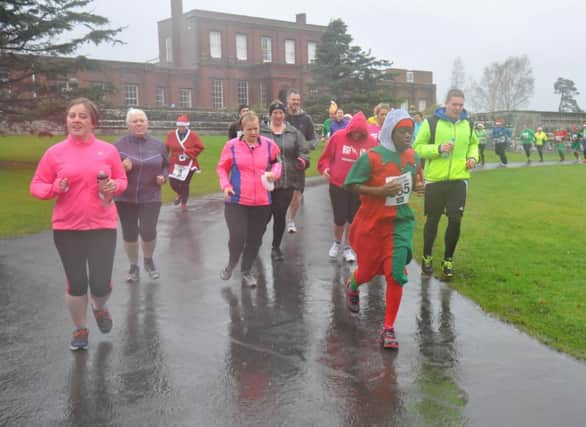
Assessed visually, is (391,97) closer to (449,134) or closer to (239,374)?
(449,134)

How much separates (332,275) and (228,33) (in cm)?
5548

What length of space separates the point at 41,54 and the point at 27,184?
19.2ft

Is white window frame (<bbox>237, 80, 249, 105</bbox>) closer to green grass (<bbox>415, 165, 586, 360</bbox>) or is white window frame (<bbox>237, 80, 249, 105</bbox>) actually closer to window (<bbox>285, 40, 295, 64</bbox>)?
window (<bbox>285, 40, 295, 64</bbox>)

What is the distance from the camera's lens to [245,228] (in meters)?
7.02

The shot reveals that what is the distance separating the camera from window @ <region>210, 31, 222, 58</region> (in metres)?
58.4

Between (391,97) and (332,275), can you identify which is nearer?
(332,275)

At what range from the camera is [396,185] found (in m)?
5.07

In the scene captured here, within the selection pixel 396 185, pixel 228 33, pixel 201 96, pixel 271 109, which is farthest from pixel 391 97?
pixel 396 185

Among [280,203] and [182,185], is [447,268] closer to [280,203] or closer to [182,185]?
[280,203]

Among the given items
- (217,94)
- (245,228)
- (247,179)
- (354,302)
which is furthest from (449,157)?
(217,94)

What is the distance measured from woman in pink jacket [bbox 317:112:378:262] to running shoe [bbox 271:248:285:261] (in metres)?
0.89

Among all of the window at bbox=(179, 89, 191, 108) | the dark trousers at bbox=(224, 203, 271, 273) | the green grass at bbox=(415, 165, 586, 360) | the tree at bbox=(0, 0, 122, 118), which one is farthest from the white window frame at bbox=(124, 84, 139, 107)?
the dark trousers at bbox=(224, 203, 271, 273)

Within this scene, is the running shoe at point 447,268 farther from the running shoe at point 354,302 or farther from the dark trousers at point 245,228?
the dark trousers at point 245,228

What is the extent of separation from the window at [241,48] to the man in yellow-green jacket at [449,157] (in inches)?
2165
